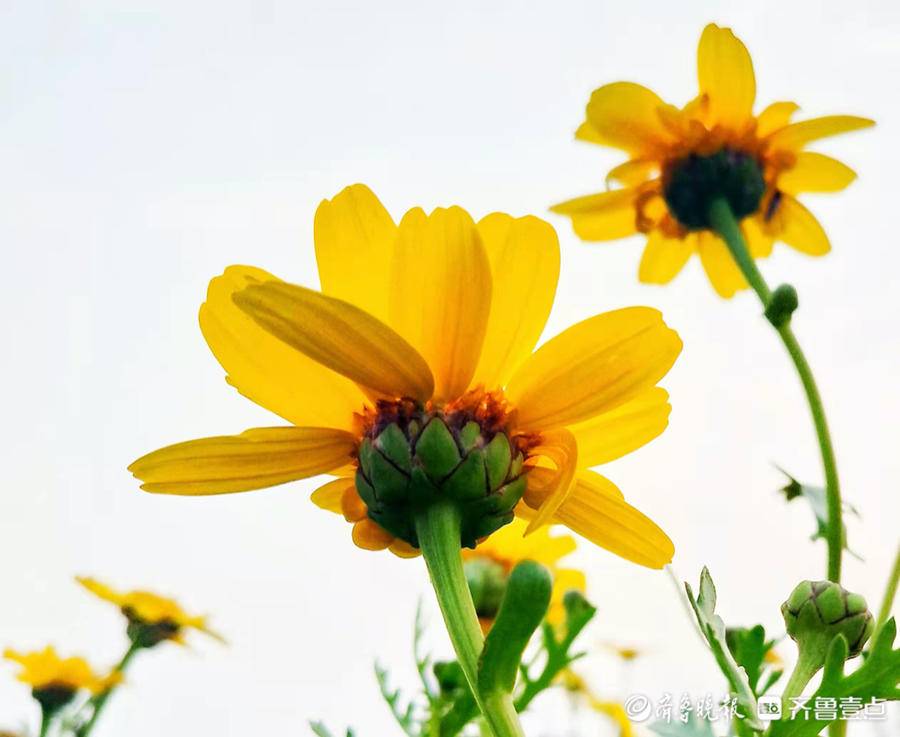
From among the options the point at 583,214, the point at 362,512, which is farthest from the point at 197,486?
the point at 583,214

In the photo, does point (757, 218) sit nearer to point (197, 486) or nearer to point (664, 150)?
point (664, 150)

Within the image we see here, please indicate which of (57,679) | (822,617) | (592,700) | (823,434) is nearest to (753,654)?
(822,617)

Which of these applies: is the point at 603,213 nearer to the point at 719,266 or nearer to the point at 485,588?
the point at 719,266

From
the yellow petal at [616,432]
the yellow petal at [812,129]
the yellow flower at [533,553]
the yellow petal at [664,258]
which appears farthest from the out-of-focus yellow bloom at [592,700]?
the yellow petal at [616,432]

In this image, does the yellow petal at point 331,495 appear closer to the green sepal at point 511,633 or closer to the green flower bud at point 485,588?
the green sepal at point 511,633

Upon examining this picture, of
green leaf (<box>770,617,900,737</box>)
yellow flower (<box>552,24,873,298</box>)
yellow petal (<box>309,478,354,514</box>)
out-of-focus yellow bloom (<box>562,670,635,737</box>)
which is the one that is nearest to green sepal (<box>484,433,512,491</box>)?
yellow petal (<box>309,478,354,514</box>)

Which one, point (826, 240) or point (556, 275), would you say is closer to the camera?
point (556, 275)

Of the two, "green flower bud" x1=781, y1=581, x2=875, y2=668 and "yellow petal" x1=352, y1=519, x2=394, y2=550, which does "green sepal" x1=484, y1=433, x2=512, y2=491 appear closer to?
"yellow petal" x1=352, y1=519, x2=394, y2=550
